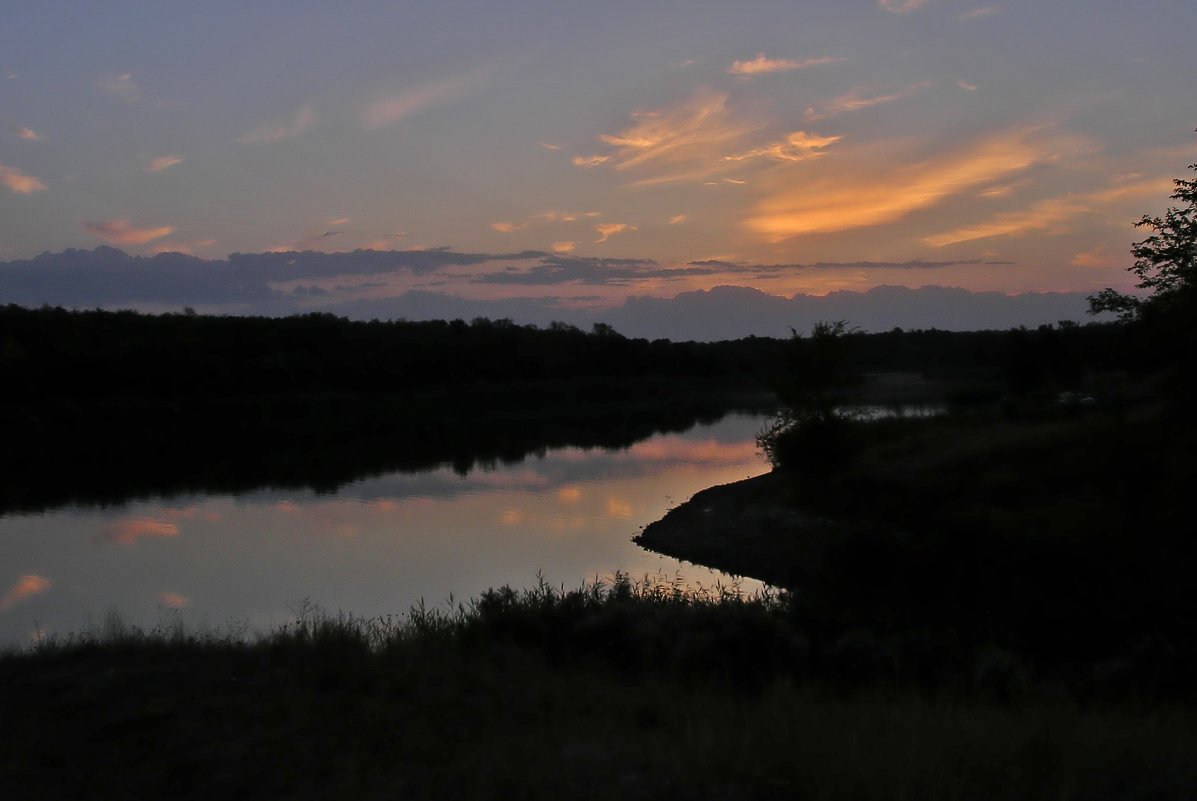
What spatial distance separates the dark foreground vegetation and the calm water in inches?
278

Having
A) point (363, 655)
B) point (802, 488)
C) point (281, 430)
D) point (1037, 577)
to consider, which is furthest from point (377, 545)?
point (281, 430)

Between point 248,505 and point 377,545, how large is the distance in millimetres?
8462

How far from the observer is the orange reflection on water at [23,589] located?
51.0 ft

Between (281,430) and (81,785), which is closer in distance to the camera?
(81,785)

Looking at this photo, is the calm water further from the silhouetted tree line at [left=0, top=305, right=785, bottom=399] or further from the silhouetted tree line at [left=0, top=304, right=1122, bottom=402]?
the silhouetted tree line at [left=0, top=305, right=785, bottom=399]

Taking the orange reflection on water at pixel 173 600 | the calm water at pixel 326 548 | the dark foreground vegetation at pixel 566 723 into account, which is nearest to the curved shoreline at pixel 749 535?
the calm water at pixel 326 548

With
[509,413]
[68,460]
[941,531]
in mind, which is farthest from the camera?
[509,413]

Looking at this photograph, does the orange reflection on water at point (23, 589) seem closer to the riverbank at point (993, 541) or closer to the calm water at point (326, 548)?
the calm water at point (326, 548)

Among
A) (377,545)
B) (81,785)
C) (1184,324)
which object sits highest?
(1184,324)

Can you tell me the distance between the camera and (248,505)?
28.5 m

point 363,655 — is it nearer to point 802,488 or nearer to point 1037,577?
point 1037,577

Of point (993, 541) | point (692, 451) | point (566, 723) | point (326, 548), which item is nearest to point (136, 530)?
point (326, 548)

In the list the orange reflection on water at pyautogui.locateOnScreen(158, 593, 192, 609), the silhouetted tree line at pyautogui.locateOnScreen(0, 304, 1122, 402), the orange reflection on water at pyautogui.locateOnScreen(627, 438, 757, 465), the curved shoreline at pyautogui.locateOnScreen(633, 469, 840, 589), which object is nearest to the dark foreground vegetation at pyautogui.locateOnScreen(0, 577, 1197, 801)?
the orange reflection on water at pyautogui.locateOnScreen(158, 593, 192, 609)

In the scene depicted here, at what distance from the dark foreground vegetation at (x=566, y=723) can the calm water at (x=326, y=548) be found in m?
7.07
